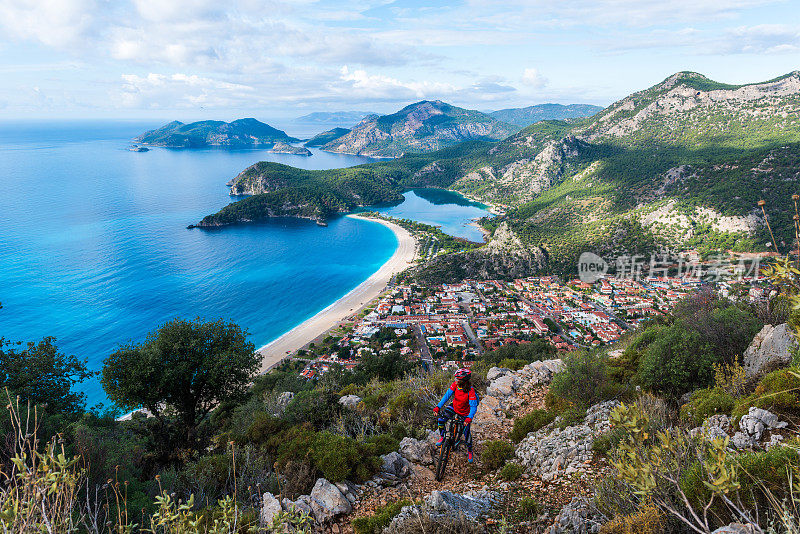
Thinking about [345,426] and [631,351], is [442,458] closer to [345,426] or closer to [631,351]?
[345,426]

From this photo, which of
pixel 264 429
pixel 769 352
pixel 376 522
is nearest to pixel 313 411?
pixel 264 429

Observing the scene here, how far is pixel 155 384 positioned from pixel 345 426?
7.79 metres

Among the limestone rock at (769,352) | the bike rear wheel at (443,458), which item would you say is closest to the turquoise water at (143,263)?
the bike rear wheel at (443,458)

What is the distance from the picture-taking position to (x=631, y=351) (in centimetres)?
1130

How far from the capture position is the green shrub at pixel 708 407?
6.16 m

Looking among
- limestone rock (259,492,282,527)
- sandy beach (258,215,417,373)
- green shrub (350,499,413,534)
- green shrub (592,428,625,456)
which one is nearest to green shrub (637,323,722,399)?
green shrub (592,428,625,456)

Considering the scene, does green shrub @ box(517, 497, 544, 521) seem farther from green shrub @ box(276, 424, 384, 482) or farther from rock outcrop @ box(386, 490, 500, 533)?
green shrub @ box(276, 424, 384, 482)

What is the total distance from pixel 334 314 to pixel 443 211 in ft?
256

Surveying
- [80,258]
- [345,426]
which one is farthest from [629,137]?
[80,258]

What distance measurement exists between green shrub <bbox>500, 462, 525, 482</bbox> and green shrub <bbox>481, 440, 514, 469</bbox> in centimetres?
50

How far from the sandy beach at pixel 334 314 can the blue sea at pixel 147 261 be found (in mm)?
1763

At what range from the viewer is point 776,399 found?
17.6 ft

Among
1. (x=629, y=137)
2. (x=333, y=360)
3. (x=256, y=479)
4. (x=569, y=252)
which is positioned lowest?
(x=333, y=360)

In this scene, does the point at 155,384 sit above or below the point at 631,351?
below
